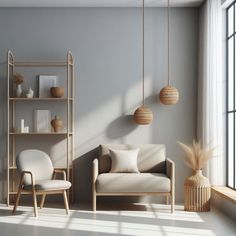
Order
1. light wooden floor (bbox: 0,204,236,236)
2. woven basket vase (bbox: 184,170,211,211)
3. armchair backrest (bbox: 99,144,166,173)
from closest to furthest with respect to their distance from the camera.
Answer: light wooden floor (bbox: 0,204,236,236) → woven basket vase (bbox: 184,170,211,211) → armchair backrest (bbox: 99,144,166,173)

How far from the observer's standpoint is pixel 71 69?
7.81 meters

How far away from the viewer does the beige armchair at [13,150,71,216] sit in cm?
643

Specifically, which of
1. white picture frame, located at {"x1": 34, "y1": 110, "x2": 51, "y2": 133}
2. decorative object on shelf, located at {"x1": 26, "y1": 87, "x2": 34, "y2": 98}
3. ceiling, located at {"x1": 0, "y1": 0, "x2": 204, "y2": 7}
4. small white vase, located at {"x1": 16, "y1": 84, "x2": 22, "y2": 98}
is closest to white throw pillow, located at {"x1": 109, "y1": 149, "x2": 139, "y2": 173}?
white picture frame, located at {"x1": 34, "y1": 110, "x2": 51, "y2": 133}

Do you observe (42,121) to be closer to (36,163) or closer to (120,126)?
(36,163)

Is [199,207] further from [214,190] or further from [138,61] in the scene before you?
[138,61]

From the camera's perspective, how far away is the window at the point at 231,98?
686 cm

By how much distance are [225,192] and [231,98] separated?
4.53 feet

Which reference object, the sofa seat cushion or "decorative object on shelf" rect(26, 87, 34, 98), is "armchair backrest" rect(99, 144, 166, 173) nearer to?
the sofa seat cushion

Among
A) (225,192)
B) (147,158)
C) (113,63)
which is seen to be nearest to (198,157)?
(225,192)

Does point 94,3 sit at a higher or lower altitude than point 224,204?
higher

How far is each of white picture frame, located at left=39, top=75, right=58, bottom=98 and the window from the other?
2.58 metres

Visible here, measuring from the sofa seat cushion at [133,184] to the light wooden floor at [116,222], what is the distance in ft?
1.00

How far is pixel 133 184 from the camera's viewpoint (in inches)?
265

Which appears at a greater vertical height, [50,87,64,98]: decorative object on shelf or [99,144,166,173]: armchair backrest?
[50,87,64,98]: decorative object on shelf
